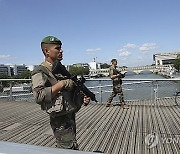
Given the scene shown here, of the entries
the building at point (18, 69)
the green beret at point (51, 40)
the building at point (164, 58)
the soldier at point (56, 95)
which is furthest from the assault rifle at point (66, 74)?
the building at point (18, 69)

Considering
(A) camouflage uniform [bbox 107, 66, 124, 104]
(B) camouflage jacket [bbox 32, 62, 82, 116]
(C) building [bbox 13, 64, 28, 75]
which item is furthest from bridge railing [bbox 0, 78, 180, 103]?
(C) building [bbox 13, 64, 28, 75]

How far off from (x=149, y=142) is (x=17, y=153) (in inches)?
153

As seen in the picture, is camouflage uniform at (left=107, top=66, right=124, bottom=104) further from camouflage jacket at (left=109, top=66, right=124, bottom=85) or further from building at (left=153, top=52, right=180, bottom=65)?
building at (left=153, top=52, right=180, bottom=65)

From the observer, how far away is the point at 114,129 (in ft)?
18.6

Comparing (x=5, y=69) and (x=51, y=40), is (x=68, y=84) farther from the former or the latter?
(x=5, y=69)

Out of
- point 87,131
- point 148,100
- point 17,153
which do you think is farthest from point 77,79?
point 148,100

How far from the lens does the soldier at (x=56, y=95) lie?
2381 mm

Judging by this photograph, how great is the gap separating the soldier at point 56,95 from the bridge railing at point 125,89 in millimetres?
6667

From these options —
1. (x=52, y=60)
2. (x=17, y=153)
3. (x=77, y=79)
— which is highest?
(x=52, y=60)

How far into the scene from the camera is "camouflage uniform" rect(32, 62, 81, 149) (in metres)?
2.39

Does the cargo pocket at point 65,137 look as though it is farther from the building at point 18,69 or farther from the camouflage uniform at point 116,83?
Result: the building at point 18,69

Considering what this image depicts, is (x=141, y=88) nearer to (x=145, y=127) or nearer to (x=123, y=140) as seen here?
(x=145, y=127)

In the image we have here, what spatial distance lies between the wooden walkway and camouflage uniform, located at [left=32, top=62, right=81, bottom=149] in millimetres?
1739

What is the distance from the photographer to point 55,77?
254 centimetres
